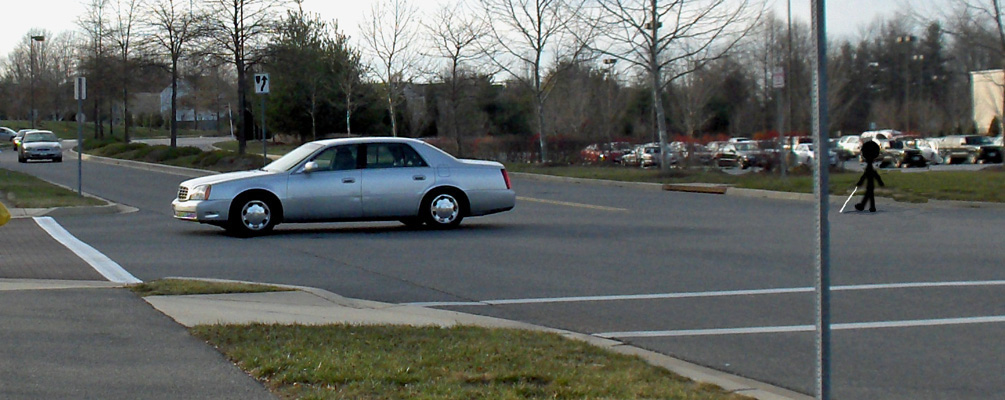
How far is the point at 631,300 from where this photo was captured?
10078 mm

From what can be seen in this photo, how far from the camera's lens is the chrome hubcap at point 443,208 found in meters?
16.6

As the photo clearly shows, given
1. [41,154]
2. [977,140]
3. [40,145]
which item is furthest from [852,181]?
[40,145]

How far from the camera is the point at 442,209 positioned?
16.7 m

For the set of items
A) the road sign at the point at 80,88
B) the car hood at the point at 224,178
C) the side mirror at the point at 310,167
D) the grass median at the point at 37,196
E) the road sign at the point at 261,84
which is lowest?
the grass median at the point at 37,196

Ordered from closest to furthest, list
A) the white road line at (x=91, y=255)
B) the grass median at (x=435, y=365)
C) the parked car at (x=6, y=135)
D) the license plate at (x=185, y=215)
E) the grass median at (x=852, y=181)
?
1. the grass median at (x=435, y=365)
2. the white road line at (x=91, y=255)
3. the license plate at (x=185, y=215)
4. the grass median at (x=852, y=181)
5. the parked car at (x=6, y=135)

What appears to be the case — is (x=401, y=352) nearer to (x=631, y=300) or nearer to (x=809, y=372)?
(x=809, y=372)

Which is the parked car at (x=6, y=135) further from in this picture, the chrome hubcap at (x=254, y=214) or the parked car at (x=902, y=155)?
the chrome hubcap at (x=254, y=214)

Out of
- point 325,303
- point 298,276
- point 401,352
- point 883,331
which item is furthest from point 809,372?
point 298,276

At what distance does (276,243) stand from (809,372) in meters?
9.67

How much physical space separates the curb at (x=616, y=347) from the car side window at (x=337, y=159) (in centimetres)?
544

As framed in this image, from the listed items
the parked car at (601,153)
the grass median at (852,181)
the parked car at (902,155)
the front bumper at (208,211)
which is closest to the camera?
the front bumper at (208,211)

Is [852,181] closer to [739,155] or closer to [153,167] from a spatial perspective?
[739,155]

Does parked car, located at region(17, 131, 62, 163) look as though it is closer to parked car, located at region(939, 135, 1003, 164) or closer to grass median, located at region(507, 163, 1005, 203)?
grass median, located at region(507, 163, 1005, 203)

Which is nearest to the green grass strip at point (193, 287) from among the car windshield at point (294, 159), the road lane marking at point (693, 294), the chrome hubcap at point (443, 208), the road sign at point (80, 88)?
the road lane marking at point (693, 294)
